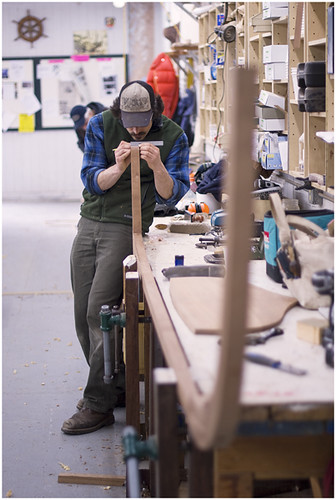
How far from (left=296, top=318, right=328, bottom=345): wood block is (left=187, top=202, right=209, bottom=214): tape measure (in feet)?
7.84

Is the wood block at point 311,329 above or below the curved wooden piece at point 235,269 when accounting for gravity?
below

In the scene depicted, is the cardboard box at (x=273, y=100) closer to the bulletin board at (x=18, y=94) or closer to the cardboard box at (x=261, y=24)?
the cardboard box at (x=261, y=24)

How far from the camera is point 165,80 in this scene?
7273mm

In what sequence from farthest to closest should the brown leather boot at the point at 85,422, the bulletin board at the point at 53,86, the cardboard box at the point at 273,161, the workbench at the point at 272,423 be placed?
the bulletin board at the point at 53,86
the cardboard box at the point at 273,161
the brown leather boot at the point at 85,422
the workbench at the point at 272,423

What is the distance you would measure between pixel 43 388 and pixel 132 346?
1.59 m

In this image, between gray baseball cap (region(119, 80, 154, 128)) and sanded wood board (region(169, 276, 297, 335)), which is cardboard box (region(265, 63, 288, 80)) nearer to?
gray baseball cap (region(119, 80, 154, 128))

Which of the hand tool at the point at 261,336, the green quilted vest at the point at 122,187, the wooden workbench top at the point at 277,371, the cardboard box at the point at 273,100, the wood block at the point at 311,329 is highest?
the cardboard box at the point at 273,100

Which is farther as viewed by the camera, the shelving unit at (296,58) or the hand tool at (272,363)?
the shelving unit at (296,58)

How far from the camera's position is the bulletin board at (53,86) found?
11.3m

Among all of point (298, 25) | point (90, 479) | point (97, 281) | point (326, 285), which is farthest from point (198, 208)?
point (326, 285)

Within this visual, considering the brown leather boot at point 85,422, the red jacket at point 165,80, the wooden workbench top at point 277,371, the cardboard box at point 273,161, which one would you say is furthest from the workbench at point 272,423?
the red jacket at point 165,80

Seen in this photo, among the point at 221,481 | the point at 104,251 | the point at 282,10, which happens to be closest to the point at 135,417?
the point at 104,251

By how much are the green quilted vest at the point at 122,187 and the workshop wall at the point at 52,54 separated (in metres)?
7.73

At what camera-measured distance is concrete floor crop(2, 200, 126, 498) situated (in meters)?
3.11
